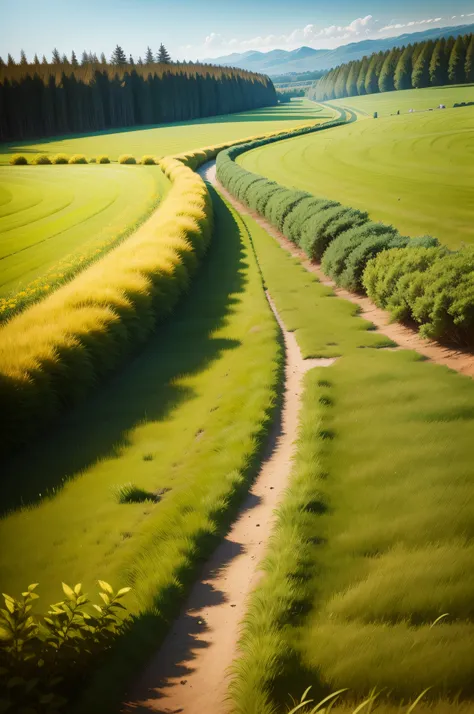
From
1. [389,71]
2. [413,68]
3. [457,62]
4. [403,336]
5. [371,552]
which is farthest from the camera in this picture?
[389,71]

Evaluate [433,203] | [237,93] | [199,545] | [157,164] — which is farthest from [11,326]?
[237,93]

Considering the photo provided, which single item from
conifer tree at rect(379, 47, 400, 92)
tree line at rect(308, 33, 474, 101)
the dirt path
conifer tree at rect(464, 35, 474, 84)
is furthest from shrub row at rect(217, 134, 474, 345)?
conifer tree at rect(379, 47, 400, 92)

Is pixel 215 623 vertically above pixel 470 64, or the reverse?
pixel 470 64

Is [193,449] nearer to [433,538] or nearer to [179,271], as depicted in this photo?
[433,538]

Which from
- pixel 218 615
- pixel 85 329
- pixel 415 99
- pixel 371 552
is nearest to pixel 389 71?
pixel 415 99

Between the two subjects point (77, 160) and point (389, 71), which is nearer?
point (77, 160)

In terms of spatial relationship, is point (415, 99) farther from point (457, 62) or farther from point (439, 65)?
point (457, 62)

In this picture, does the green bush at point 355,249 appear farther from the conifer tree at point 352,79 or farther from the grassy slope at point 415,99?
the conifer tree at point 352,79
